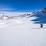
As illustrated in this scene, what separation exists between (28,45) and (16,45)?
135 cm

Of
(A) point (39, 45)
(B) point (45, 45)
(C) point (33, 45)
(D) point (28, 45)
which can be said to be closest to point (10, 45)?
(D) point (28, 45)

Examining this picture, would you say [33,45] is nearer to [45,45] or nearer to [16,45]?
[45,45]

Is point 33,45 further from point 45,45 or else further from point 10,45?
point 10,45

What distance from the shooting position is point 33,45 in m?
7.66

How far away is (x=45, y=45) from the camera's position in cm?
744

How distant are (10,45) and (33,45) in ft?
8.55

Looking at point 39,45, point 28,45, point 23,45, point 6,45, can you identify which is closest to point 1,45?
point 6,45

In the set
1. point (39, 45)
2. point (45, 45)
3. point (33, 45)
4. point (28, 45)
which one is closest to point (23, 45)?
point (28, 45)

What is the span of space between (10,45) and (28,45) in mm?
2055

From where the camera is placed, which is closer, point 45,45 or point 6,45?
point 45,45

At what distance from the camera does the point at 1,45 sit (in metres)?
8.05

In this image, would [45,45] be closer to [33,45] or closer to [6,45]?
[33,45]

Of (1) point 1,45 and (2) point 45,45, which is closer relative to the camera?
(2) point 45,45

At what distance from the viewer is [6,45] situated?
8.05m
